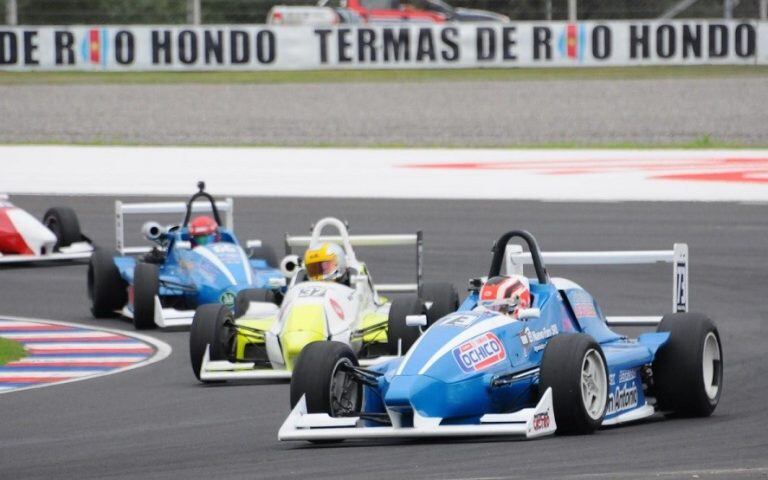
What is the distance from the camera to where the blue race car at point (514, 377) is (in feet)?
28.2

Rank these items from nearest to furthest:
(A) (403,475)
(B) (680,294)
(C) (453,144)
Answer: (A) (403,475), (B) (680,294), (C) (453,144)

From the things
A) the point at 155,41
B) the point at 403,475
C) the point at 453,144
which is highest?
the point at 155,41

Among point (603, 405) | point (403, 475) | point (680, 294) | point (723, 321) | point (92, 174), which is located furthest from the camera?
point (92, 174)

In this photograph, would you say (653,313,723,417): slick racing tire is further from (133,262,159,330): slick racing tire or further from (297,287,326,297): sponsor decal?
(133,262,159,330): slick racing tire

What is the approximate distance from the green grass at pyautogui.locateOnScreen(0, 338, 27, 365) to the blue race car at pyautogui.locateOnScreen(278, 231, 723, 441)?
172 inches

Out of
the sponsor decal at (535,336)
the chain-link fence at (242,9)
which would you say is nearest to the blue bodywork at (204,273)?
the sponsor decal at (535,336)

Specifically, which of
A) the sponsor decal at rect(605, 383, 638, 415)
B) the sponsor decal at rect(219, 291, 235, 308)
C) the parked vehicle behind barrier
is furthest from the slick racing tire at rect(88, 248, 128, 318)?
the parked vehicle behind barrier

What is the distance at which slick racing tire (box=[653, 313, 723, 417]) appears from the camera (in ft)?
31.6

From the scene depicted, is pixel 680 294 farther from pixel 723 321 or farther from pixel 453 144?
pixel 453 144

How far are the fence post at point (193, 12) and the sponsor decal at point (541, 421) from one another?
1077 inches

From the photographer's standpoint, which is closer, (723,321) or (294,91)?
(723,321)

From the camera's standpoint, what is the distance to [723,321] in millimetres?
13867

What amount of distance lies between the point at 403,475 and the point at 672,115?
2389 cm

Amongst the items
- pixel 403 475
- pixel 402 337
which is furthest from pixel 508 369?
pixel 402 337
